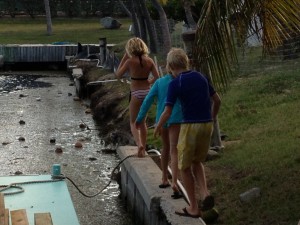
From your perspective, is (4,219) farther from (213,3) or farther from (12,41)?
(12,41)

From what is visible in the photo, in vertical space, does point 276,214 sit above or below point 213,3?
below

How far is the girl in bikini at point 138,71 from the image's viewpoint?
907 cm

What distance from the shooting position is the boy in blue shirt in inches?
265

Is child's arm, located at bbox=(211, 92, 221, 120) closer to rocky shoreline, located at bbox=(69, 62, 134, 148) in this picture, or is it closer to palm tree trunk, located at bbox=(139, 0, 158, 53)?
rocky shoreline, located at bbox=(69, 62, 134, 148)

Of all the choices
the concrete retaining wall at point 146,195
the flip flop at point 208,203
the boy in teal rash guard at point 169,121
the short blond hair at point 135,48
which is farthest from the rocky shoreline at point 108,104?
the flip flop at point 208,203

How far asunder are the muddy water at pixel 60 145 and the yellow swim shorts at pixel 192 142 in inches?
116

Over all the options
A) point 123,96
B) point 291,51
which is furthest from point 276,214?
point 123,96

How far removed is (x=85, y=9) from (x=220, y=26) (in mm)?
40956

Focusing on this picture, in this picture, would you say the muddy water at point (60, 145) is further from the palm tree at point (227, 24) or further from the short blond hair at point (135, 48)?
the palm tree at point (227, 24)

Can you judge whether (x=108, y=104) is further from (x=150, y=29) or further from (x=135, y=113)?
(x=135, y=113)

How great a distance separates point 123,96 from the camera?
1783cm

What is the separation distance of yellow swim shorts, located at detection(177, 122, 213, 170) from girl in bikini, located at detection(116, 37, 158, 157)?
233 centimetres

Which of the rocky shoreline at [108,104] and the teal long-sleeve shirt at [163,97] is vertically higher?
the teal long-sleeve shirt at [163,97]

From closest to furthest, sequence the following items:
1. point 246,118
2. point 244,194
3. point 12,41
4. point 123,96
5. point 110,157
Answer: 1. point 244,194
2. point 246,118
3. point 110,157
4. point 123,96
5. point 12,41
